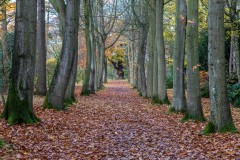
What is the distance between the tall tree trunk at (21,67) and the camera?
420 inches

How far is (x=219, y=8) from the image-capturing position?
9.93m

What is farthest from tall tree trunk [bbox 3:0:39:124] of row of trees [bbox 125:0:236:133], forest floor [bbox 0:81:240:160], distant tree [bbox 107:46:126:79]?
distant tree [bbox 107:46:126:79]

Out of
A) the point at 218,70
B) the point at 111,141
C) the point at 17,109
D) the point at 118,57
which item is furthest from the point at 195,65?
the point at 118,57

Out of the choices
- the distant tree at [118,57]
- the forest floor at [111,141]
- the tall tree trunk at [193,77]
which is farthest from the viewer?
the distant tree at [118,57]

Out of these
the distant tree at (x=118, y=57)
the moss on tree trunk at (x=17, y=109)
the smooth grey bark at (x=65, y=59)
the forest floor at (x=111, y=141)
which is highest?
the distant tree at (x=118, y=57)

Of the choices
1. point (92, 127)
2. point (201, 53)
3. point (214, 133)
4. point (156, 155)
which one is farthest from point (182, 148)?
point (201, 53)

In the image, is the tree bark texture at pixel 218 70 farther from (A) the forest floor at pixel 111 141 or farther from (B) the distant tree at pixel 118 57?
(B) the distant tree at pixel 118 57

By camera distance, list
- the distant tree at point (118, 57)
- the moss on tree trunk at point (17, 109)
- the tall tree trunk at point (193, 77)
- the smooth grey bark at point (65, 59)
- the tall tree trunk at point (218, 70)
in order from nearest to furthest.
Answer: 1. the tall tree trunk at point (218, 70)
2. the moss on tree trunk at point (17, 109)
3. the tall tree trunk at point (193, 77)
4. the smooth grey bark at point (65, 59)
5. the distant tree at point (118, 57)

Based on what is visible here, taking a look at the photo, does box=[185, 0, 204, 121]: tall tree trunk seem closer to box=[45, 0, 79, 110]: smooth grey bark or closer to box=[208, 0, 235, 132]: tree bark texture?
box=[208, 0, 235, 132]: tree bark texture

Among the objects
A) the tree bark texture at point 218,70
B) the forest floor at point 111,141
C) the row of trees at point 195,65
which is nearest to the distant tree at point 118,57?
the row of trees at point 195,65

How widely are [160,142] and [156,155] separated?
63.0 inches

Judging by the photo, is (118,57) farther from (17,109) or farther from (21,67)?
(17,109)

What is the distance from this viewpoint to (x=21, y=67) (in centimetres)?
1073

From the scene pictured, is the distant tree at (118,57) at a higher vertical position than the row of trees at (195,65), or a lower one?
higher
